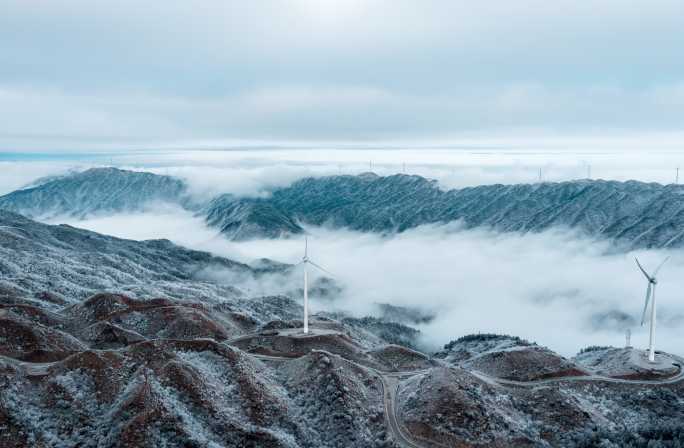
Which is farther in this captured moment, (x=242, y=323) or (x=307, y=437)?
(x=242, y=323)

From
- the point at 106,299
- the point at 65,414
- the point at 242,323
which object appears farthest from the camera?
the point at 242,323

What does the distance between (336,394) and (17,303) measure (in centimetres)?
8920

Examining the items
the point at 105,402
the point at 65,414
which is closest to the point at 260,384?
the point at 105,402

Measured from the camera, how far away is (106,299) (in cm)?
13188

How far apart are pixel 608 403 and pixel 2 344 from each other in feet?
375

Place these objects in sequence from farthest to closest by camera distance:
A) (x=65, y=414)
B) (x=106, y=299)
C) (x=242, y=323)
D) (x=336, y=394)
Answer: (x=242, y=323), (x=106, y=299), (x=336, y=394), (x=65, y=414)

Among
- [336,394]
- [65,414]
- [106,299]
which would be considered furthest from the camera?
[106,299]

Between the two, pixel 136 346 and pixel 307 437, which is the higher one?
pixel 136 346

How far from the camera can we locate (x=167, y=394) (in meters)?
75.2

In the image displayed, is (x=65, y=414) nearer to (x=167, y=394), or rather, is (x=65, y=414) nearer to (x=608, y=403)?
(x=167, y=394)

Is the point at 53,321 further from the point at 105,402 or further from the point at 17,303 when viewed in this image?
the point at 105,402

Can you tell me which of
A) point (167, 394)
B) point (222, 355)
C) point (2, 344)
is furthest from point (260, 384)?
point (2, 344)

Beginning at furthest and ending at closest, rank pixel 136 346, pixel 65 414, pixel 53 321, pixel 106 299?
pixel 106 299 < pixel 53 321 < pixel 136 346 < pixel 65 414

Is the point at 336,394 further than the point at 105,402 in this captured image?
Yes
